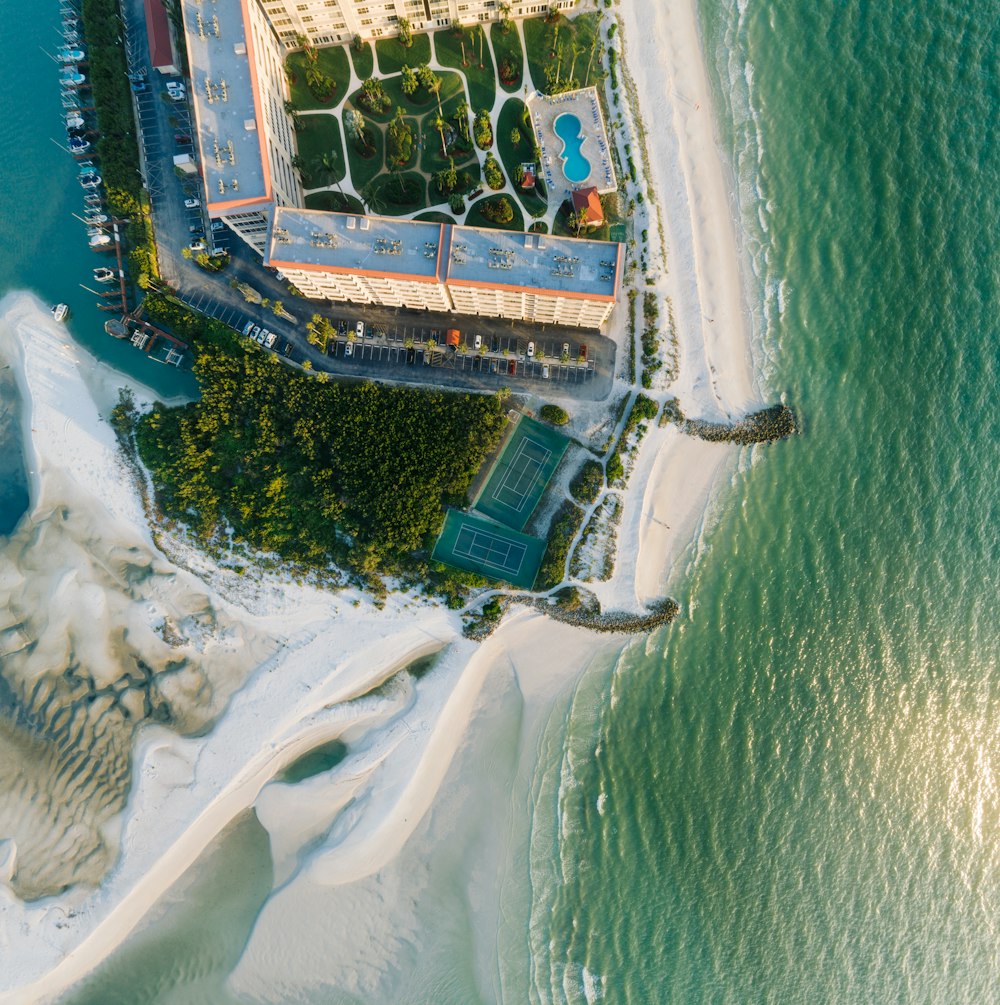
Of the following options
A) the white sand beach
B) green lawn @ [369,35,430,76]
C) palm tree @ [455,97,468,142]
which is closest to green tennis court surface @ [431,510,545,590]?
the white sand beach

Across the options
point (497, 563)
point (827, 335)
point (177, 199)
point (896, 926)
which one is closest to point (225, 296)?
point (177, 199)

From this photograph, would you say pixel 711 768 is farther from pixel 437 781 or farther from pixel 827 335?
pixel 827 335

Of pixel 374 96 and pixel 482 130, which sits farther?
pixel 482 130

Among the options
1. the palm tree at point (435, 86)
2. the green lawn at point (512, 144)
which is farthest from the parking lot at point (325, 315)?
the palm tree at point (435, 86)

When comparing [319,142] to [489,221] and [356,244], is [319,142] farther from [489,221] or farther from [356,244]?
[489,221]

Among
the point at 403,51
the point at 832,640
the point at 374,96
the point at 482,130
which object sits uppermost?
the point at 403,51

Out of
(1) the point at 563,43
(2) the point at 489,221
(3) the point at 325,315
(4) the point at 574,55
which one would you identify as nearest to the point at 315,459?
(3) the point at 325,315
